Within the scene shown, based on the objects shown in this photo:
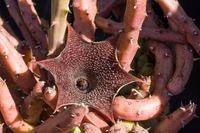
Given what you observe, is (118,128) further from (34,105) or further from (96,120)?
(34,105)

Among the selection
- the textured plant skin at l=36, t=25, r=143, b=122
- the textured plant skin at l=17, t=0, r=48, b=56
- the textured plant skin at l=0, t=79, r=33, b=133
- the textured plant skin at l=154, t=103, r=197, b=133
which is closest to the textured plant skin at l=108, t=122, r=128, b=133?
the textured plant skin at l=36, t=25, r=143, b=122

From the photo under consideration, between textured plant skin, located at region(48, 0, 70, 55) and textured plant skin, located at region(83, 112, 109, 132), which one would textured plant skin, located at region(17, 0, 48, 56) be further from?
textured plant skin, located at region(83, 112, 109, 132)

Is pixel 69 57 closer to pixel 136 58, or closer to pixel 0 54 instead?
pixel 0 54

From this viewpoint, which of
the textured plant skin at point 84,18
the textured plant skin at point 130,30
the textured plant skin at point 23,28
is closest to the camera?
the textured plant skin at point 130,30

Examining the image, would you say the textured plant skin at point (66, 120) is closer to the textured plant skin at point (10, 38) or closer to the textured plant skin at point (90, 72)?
the textured plant skin at point (90, 72)

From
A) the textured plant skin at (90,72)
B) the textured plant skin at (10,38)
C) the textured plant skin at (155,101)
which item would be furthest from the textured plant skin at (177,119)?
the textured plant skin at (10,38)

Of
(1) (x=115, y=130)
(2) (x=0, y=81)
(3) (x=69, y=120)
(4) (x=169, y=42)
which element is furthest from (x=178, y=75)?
(2) (x=0, y=81)
